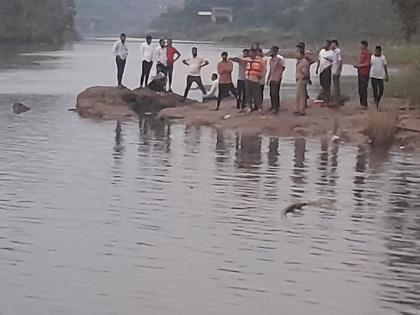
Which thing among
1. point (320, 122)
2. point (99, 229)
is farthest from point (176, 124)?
point (99, 229)

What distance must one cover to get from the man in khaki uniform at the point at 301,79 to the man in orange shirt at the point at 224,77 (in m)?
2.19

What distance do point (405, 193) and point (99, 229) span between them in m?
4.98

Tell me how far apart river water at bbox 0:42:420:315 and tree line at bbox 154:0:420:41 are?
10.7 m

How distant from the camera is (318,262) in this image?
11.3 m

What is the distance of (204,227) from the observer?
12961 millimetres

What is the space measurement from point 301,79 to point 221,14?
497 ft

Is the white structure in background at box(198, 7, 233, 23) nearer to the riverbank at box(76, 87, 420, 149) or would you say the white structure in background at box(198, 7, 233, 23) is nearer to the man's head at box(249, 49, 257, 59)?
the riverbank at box(76, 87, 420, 149)

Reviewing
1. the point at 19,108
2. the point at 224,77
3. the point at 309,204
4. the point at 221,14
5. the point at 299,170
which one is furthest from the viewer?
the point at 221,14

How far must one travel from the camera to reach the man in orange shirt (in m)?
26.1

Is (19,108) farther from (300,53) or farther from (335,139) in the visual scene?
(335,139)

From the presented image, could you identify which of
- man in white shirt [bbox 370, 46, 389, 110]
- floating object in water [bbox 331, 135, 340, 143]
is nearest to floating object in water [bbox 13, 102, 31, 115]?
man in white shirt [bbox 370, 46, 389, 110]

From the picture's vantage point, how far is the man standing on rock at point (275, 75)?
965 inches

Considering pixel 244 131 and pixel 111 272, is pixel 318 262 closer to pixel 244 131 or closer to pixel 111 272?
pixel 111 272

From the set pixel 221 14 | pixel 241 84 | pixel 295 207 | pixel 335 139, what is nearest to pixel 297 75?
pixel 241 84
